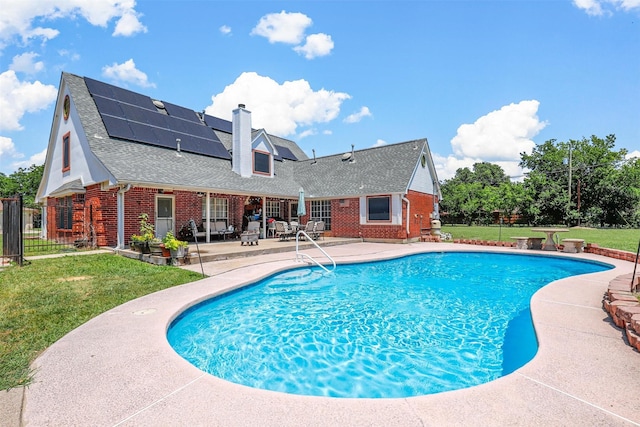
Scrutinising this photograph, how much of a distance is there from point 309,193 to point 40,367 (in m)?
16.8

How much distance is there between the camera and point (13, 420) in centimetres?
232

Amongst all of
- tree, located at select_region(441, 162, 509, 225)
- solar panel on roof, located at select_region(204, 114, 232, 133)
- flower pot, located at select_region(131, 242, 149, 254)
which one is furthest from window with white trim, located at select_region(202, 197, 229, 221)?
tree, located at select_region(441, 162, 509, 225)

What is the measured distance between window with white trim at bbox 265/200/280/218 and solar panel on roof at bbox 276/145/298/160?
5.38 m

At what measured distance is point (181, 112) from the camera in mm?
17672

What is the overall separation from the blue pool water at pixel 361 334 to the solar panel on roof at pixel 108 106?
1166 cm

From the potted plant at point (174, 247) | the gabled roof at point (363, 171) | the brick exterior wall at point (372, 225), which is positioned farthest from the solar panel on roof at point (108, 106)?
the brick exterior wall at point (372, 225)

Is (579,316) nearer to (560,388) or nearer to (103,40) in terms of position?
(560,388)

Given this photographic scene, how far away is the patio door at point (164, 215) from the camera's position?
13.2 meters

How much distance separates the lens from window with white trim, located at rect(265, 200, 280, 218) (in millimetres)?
18781

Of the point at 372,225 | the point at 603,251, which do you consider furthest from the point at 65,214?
the point at 603,251

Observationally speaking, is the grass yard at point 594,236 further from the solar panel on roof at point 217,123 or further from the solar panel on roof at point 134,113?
the solar panel on roof at point 134,113

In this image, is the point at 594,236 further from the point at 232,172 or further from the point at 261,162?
the point at 232,172

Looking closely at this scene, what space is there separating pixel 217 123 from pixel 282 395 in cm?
2005

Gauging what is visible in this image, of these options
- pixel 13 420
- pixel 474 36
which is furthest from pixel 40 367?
pixel 474 36
